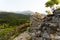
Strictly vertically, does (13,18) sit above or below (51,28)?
below

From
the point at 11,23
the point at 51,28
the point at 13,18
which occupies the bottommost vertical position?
the point at 11,23

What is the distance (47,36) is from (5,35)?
12794 mm

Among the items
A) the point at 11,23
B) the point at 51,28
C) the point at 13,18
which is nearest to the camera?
the point at 51,28

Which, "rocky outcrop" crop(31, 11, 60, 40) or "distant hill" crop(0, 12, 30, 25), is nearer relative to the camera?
"rocky outcrop" crop(31, 11, 60, 40)

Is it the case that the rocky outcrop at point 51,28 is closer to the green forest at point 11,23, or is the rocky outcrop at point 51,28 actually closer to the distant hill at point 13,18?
the green forest at point 11,23

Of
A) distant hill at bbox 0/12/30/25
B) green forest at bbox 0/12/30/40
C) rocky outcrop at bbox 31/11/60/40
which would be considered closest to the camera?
rocky outcrop at bbox 31/11/60/40

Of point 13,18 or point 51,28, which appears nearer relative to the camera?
point 51,28

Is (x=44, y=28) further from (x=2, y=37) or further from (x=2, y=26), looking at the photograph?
(x=2, y=26)

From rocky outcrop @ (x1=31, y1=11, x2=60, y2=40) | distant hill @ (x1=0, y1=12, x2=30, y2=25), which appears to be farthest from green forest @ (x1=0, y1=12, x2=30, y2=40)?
rocky outcrop @ (x1=31, y1=11, x2=60, y2=40)

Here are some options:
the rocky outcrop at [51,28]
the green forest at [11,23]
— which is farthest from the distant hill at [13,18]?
the rocky outcrop at [51,28]

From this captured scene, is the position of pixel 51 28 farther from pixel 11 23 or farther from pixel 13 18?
pixel 13 18

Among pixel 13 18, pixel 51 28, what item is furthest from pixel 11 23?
pixel 51 28

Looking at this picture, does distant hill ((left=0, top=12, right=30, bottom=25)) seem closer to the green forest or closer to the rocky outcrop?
the green forest

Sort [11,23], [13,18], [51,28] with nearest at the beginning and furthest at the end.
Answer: [51,28] < [11,23] < [13,18]
